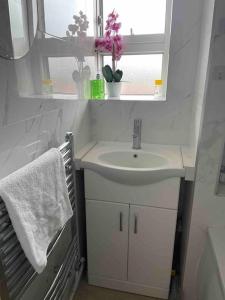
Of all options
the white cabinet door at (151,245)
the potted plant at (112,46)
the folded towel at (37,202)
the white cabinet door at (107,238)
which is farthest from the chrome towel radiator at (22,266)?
the potted plant at (112,46)

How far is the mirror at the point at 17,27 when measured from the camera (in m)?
0.78

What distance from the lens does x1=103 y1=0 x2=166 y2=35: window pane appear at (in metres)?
1.62

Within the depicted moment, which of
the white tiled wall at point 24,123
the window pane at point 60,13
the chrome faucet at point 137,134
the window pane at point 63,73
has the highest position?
the window pane at point 60,13

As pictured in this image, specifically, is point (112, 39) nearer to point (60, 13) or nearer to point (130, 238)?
point (60, 13)

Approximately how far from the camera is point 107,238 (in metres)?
1.50

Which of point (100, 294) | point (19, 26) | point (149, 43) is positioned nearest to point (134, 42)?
point (149, 43)

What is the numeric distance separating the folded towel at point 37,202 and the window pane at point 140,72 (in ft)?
3.17

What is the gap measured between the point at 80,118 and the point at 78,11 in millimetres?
641

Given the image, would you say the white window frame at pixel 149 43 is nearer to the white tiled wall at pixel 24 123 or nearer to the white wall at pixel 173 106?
the white wall at pixel 173 106

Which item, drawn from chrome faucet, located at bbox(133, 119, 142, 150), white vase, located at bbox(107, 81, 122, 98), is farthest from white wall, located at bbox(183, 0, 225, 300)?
white vase, located at bbox(107, 81, 122, 98)

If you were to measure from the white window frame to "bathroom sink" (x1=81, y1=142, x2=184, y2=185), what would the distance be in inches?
16.1

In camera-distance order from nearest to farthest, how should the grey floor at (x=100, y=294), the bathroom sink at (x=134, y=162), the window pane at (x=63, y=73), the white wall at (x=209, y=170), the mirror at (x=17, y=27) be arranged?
the mirror at (x=17, y=27)
the white wall at (x=209, y=170)
the window pane at (x=63, y=73)
the bathroom sink at (x=134, y=162)
the grey floor at (x=100, y=294)

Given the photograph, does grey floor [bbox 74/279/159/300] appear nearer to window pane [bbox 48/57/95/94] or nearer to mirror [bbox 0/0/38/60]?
window pane [bbox 48/57/95/94]

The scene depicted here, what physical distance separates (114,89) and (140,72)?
26 centimetres
